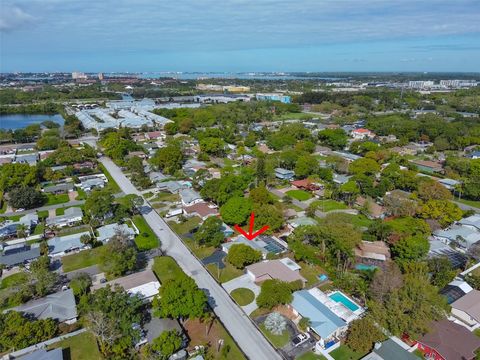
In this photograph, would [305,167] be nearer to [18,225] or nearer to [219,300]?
[219,300]

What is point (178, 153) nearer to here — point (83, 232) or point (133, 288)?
point (83, 232)

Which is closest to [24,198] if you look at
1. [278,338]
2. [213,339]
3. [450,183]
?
[213,339]

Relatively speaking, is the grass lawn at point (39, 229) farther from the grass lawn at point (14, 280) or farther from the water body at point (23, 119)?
the water body at point (23, 119)

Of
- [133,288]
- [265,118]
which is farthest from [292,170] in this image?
[265,118]

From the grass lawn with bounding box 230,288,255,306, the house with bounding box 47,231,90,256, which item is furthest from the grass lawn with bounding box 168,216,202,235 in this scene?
the grass lawn with bounding box 230,288,255,306

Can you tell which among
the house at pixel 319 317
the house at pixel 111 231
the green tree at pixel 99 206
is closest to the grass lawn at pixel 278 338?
the house at pixel 319 317

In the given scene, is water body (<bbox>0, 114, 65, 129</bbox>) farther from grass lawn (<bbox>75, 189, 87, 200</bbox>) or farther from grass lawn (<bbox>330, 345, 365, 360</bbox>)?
grass lawn (<bbox>330, 345, 365, 360</bbox>)
